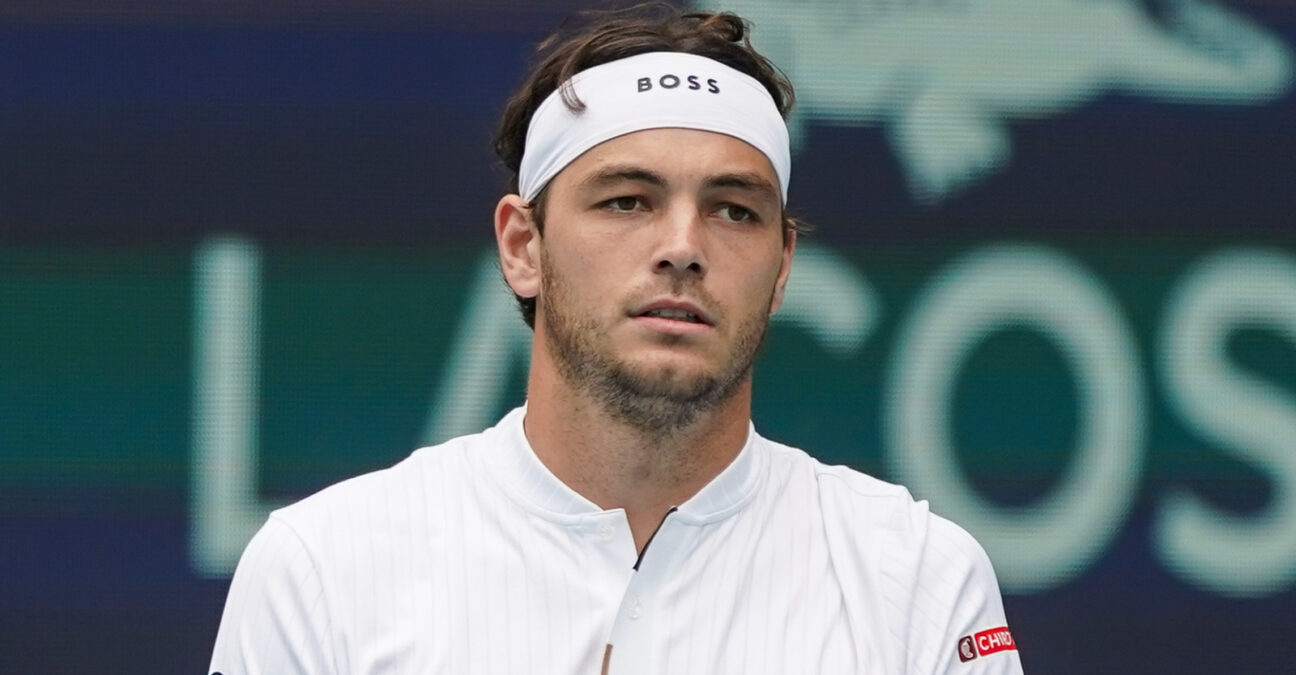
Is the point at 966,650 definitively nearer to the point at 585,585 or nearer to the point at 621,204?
the point at 585,585

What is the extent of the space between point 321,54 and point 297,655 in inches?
48.8

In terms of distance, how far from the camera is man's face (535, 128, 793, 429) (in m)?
1.99

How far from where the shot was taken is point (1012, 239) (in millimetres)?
2977

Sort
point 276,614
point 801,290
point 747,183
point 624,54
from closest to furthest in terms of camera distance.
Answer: point 276,614 < point 747,183 < point 624,54 < point 801,290

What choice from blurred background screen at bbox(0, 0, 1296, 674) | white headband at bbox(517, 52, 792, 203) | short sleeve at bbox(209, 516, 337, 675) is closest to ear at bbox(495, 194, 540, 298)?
white headband at bbox(517, 52, 792, 203)

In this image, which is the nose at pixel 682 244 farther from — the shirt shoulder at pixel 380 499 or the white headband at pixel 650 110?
the shirt shoulder at pixel 380 499

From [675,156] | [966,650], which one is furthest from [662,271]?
[966,650]

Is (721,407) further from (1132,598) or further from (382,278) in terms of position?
(1132,598)

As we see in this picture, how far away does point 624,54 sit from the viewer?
2197 mm

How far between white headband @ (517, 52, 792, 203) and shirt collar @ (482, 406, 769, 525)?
0.94 feet

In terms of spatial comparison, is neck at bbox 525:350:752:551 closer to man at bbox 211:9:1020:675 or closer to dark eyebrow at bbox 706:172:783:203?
man at bbox 211:9:1020:675

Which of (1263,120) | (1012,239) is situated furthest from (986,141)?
(1263,120)

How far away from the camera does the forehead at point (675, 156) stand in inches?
80.2

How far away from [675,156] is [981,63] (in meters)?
1.09
